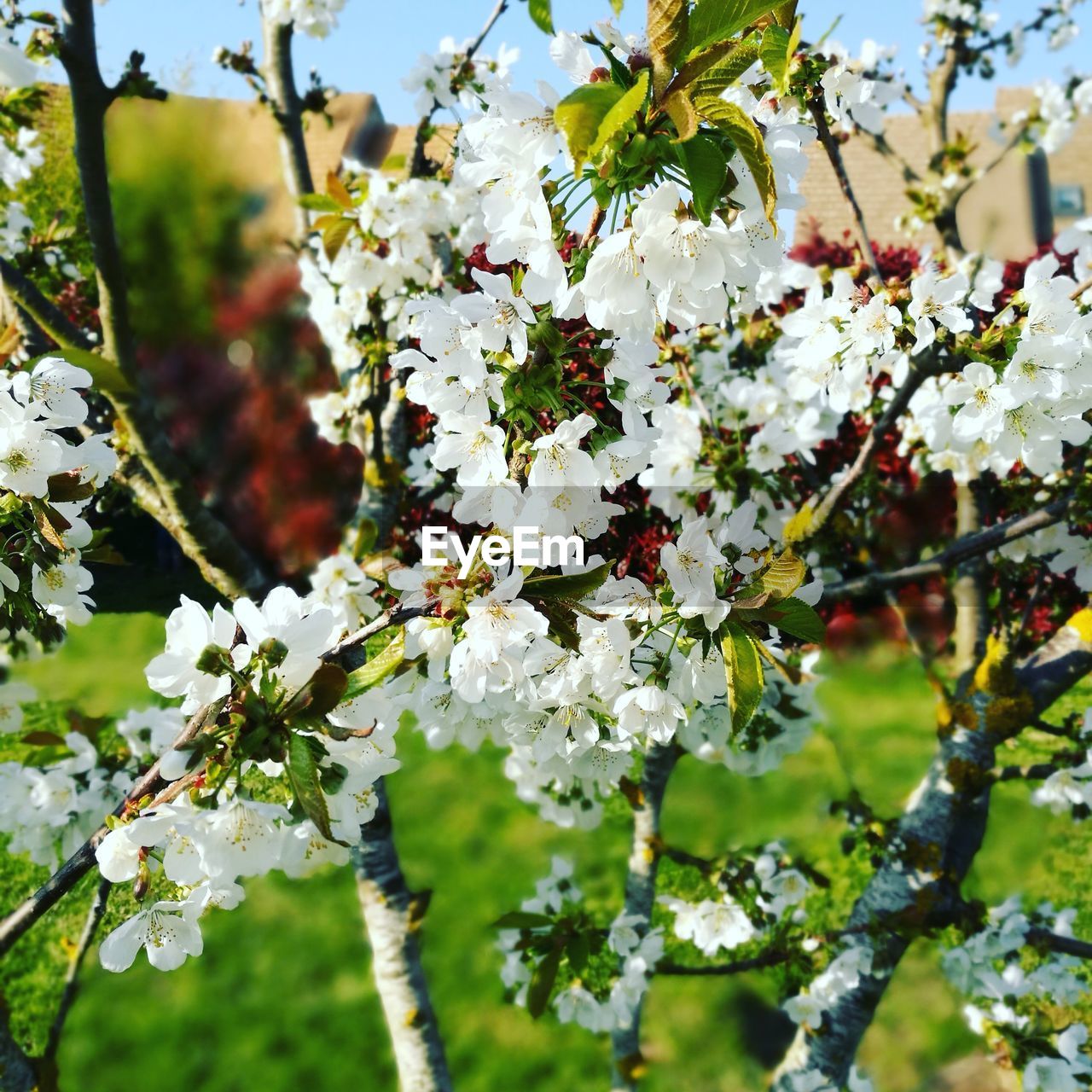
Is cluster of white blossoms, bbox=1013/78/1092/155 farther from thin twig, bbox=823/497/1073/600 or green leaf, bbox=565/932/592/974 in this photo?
green leaf, bbox=565/932/592/974

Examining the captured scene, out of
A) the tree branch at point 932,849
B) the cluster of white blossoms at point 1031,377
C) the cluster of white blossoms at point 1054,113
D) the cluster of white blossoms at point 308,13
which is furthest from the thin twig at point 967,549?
the cluster of white blossoms at point 1054,113

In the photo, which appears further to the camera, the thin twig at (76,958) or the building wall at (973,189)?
the building wall at (973,189)

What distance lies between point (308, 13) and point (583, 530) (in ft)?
7.51

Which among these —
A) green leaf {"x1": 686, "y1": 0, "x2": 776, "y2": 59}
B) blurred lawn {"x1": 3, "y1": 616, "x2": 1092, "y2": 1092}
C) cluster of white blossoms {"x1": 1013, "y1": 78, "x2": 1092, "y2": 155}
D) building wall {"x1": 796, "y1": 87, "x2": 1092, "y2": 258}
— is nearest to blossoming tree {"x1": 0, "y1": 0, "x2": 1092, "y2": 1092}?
green leaf {"x1": 686, "y1": 0, "x2": 776, "y2": 59}

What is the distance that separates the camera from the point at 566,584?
1.08 metres

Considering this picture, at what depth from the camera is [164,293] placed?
11148 millimetres

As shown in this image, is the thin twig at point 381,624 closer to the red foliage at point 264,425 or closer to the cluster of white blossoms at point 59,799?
the cluster of white blossoms at point 59,799

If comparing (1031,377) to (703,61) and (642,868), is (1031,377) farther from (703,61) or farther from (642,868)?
(642,868)

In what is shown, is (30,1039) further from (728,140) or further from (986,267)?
(986,267)

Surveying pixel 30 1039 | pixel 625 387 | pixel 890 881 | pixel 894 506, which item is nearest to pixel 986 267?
pixel 625 387

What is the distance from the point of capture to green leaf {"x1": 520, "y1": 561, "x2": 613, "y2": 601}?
1061mm

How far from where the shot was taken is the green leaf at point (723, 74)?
2.97ft

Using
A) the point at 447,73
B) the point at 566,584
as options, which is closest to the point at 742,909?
the point at 566,584

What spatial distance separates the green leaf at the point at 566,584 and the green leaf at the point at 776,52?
0.57 m
